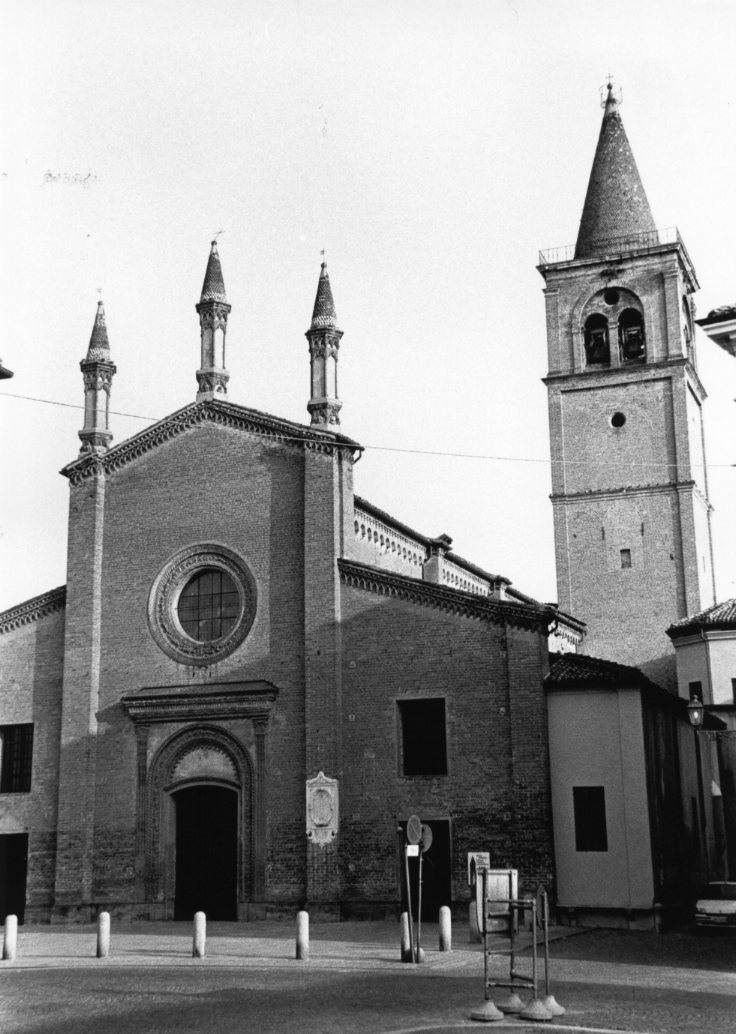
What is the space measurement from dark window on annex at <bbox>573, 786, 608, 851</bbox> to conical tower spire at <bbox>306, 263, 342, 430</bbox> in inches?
384

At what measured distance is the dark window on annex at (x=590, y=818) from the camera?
24484 mm

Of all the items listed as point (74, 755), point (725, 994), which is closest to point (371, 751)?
point (74, 755)

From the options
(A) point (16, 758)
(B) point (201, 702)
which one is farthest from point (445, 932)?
(A) point (16, 758)

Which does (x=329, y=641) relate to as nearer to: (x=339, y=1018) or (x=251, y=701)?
(x=251, y=701)

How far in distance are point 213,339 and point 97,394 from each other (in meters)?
3.19

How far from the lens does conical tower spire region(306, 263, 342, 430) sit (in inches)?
1110

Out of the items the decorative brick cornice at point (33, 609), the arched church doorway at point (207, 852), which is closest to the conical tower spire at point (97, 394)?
the decorative brick cornice at point (33, 609)

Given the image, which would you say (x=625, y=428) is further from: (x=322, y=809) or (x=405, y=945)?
(x=405, y=945)

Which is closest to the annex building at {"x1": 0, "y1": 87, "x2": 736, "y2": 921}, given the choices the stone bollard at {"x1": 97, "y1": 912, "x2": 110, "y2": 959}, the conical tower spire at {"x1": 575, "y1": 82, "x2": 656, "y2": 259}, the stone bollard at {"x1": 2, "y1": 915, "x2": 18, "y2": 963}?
the stone bollard at {"x1": 97, "y1": 912, "x2": 110, "y2": 959}

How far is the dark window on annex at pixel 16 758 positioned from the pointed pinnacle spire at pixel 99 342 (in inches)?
353

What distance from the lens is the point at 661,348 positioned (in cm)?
4066

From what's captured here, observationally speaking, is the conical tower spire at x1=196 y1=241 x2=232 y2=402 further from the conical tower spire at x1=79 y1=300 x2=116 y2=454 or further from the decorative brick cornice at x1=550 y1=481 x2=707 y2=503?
the decorative brick cornice at x1=550 y1=481 x2=707 y2=503

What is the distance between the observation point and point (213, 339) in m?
29.8

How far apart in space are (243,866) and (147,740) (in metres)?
3.60
